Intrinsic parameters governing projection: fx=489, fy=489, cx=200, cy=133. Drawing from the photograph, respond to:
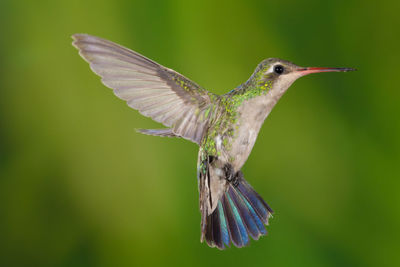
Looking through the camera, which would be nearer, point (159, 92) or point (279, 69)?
point (279, 69)

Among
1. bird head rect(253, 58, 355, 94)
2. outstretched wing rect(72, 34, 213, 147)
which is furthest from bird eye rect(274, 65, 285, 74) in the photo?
outstretched wing rect(72, 34, 213, 147)

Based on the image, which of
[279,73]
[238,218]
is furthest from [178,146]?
[279,73]

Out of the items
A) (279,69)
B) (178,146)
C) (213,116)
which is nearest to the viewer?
(279,69)

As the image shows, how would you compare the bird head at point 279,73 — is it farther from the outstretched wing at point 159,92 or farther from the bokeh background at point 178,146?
the bokeh background at point 178,146

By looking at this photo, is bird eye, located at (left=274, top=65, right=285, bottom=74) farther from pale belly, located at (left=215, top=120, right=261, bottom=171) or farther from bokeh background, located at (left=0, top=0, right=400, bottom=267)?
bokeh background, located at (left=0, top=0, right=400, bottom=267)

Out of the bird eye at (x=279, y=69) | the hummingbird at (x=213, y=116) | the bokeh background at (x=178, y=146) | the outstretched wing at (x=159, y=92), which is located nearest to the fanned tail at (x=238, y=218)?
the hummingbird at (x=213, y=116)

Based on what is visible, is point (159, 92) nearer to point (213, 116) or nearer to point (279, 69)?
point (213, 116)
